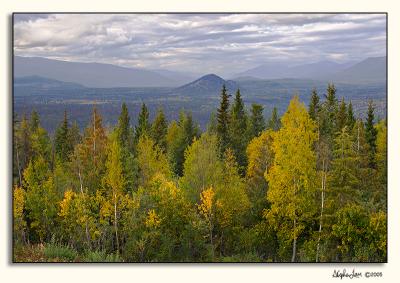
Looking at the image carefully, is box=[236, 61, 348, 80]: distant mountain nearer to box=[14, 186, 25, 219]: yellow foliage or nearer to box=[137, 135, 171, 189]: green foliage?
box=[137, 135, 171, 189]: green foliage

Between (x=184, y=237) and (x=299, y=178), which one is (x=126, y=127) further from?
(x=299, y=178)

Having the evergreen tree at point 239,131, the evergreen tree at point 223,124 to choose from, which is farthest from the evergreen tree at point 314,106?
the evergreen tree at point 223,124

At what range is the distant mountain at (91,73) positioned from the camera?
36.9 ft

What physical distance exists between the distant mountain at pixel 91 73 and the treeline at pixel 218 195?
28.1 inches

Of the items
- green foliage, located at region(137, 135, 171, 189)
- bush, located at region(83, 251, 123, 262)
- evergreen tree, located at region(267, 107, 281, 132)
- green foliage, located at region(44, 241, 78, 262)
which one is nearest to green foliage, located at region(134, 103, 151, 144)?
green foliage, located at region(137, 135, 171, 189)

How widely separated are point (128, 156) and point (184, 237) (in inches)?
84.7

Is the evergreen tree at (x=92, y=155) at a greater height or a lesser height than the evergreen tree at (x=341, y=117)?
lesser

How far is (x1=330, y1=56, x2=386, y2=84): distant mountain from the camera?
10984mm

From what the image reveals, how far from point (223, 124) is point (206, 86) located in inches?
58.3

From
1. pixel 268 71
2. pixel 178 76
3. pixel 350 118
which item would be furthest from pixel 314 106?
pixel 178 76

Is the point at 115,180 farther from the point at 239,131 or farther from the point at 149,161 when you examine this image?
the point at 239,131

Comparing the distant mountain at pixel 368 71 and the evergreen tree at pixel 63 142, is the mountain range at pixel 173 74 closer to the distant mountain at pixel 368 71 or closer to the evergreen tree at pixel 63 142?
the distant mountain at pixel 368 71

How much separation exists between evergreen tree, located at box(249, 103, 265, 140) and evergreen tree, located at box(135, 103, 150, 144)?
2.34 meters
